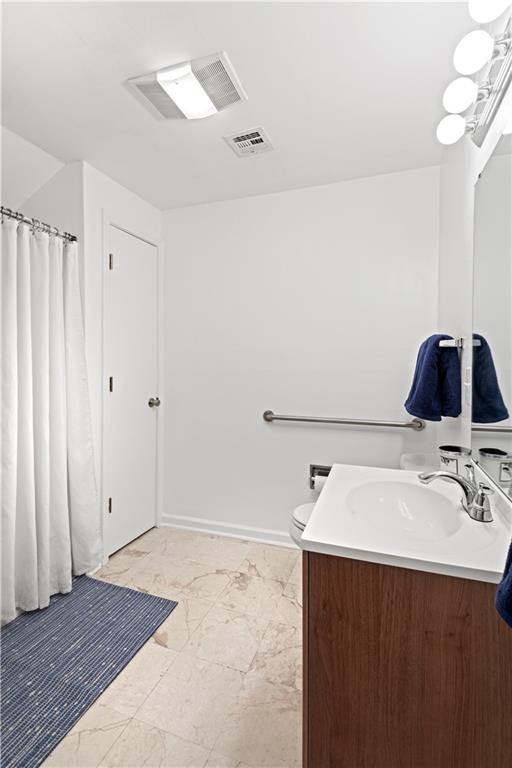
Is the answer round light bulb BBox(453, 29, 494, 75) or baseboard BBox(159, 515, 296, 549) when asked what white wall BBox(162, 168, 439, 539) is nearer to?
baseboard BBox(159, 515, 296, 549)

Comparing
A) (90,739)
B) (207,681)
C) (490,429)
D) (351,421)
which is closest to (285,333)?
(351,421)

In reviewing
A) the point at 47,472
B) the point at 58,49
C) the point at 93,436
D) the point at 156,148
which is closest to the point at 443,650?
the point at 47,472

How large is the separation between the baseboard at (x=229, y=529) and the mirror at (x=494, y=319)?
1.51 metres

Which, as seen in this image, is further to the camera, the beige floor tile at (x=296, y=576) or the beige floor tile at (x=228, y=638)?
the beige floor tile at (x=296, y=576)

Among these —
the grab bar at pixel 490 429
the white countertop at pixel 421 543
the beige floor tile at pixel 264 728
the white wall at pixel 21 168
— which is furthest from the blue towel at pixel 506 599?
the white wall at pixel 21 168

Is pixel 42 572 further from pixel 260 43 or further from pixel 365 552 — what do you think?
pixel 260 43

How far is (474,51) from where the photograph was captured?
1059 millimetres

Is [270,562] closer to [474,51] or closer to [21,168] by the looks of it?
[474,51]

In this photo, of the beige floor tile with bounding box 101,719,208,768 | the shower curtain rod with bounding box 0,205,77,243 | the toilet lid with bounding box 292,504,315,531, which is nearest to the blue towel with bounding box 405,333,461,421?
the toilet lid with bounding box 292,504,315,531

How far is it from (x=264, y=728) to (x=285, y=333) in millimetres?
1909

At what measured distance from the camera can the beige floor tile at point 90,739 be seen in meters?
1.12

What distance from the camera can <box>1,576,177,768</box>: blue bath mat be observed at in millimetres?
1208

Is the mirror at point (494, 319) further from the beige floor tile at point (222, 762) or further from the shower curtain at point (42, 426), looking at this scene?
the shower curtain at point (42, 426)

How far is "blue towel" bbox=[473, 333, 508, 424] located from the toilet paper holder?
1.13 meters
